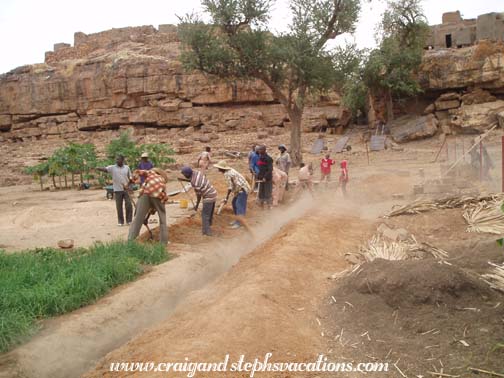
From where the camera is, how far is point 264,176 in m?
11.9

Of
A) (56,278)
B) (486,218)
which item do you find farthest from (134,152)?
(486,218)

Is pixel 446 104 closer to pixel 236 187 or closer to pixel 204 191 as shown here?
pixel 236 187

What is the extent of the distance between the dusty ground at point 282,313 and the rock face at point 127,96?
21999 mm

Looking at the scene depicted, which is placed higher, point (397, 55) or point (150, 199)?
point (397, 55)

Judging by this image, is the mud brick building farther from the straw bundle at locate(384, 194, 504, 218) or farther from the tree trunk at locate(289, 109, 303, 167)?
the straw bundle at locate(384, 194, 504, 218)

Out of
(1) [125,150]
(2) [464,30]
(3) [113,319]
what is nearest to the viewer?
(3) [113,319]

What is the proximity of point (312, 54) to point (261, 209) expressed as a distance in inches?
Result: 397

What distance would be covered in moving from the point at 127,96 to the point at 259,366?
103 feet

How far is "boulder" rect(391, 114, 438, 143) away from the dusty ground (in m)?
15.5

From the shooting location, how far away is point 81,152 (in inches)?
757

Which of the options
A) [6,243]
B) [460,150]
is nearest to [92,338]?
[6,243]

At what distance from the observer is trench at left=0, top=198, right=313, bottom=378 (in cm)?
447

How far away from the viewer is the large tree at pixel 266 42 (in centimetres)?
1973

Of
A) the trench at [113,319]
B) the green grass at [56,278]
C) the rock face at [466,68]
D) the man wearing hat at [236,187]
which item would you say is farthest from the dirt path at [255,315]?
the rock face at [466,68]
